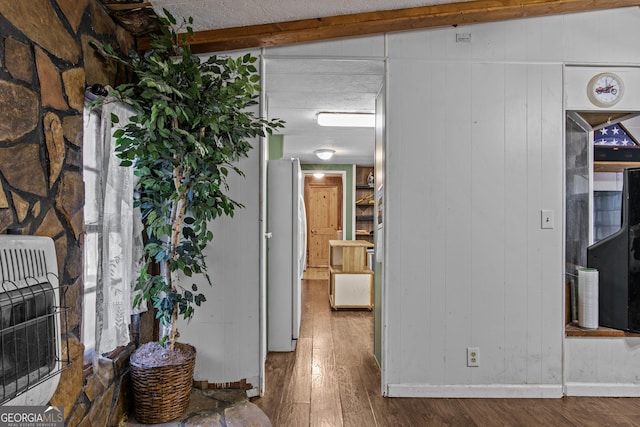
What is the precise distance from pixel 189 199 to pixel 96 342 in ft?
2.74

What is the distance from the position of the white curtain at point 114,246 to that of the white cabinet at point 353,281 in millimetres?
2900

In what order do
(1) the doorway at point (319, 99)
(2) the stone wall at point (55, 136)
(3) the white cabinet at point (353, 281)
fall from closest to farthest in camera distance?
1. (2) the stone wall at point (55, 136)
2. (1) the doorway at point (319, 99)
3. (3) the white cabinet at point (353, 281)

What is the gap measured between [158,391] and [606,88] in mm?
3487

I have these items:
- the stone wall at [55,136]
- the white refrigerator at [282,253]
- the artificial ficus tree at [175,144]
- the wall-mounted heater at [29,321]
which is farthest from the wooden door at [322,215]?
the wall-mounted heater at [29,321]

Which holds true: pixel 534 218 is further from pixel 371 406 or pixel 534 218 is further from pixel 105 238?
pixel 105 238

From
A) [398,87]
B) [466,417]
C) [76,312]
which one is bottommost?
[466,417]

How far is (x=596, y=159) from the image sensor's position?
9.16 feet

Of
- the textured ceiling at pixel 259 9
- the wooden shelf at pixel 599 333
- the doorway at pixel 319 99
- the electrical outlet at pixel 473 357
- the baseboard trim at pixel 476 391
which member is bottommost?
the baseboard trim at pixel 476 391

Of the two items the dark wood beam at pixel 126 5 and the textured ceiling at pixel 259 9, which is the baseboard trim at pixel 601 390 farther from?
the dark wood beam at pixel 126 5

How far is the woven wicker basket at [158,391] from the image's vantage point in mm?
1961

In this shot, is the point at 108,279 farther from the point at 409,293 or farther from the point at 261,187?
the point at 409,293

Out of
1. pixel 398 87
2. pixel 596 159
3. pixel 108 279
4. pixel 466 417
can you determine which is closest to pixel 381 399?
pixel 466 417

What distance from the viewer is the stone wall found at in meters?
1.32

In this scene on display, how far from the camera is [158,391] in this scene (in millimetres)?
1967
